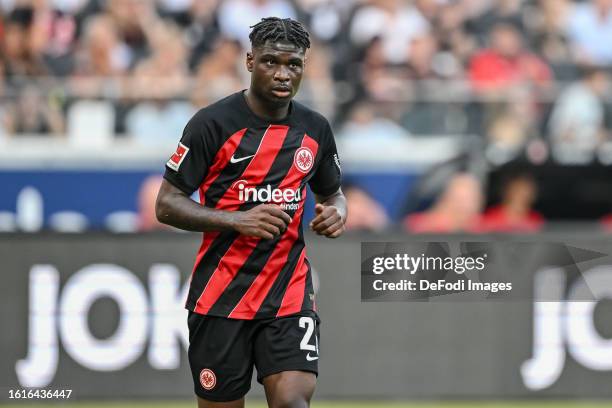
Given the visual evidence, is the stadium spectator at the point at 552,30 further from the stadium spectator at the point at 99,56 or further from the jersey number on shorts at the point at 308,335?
the jersey number on shorts at the point at 308,335

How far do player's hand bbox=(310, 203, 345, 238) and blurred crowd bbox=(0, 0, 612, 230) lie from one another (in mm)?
5598

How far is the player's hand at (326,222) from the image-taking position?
584cm

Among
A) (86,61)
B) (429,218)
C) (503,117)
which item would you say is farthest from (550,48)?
(86,61)

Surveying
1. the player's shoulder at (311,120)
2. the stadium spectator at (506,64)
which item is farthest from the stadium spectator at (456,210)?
the player's shoulder at (311,120)

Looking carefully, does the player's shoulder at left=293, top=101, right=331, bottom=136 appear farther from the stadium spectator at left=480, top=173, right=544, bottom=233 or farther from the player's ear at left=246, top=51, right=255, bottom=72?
the stadium spectator at left=480, top=173, right=544, bottom=233

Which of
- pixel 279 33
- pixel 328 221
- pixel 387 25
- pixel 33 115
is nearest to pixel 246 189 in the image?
pixel 328 221

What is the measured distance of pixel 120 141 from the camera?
13000 millimetres

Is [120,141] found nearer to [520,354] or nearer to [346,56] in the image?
[346,56]

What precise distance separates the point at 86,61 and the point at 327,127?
25.5ft

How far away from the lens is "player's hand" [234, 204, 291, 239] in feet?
18.6

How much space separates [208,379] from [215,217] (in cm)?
78

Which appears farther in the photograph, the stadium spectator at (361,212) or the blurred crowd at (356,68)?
the blurred crowd at (356,68)

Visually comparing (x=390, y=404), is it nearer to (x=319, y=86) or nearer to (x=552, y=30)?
(x=319, y=86)

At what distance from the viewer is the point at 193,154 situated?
5.86m
